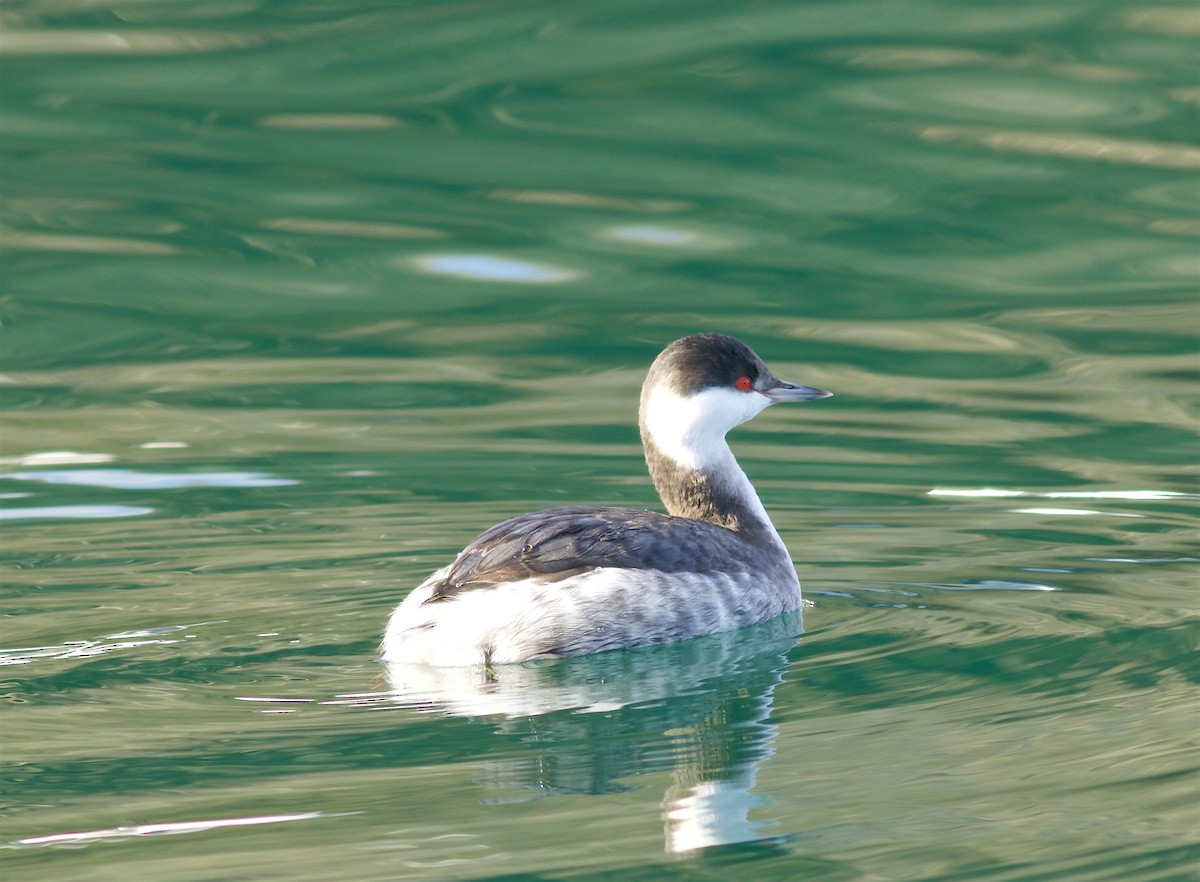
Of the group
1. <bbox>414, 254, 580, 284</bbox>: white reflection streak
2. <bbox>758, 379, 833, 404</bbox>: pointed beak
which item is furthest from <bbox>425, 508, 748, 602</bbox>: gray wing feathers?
<bbox>414, 254, 580, 284</bbox>: white reflection streak

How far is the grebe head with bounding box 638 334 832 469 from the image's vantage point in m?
7.72

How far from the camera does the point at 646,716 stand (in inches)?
239

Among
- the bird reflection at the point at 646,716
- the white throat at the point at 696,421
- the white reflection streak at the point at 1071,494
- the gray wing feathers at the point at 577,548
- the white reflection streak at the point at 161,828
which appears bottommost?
the white reflection streak at the point at 1071,494

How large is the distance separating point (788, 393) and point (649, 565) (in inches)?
54.5

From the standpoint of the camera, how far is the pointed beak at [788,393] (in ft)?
26.2

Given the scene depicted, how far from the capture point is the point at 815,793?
530 cm

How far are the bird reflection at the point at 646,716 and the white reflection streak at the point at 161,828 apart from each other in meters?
0.57

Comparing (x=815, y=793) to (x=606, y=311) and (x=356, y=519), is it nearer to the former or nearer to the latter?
(x=356, y=519)

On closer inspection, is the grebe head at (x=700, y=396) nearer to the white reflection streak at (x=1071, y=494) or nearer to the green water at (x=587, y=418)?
the green water at (x=587, y=418)

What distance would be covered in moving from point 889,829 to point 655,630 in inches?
77.6

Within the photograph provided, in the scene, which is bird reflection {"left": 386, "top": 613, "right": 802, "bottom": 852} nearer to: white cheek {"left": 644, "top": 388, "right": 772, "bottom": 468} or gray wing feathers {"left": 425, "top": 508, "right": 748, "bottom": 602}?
gray wing feathers {"left": 425, "top": 508, "right": 748, "bottom": 602}

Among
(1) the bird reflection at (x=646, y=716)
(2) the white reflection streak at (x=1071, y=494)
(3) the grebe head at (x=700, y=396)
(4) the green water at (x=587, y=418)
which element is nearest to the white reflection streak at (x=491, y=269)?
(4) the green water at (x=587, y=418)

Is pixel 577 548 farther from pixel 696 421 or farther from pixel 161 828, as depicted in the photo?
pixel 161 828

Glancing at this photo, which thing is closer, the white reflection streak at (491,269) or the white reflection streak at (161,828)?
the white reflection streak at (161,828)
